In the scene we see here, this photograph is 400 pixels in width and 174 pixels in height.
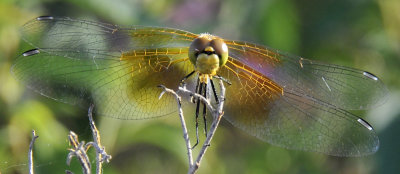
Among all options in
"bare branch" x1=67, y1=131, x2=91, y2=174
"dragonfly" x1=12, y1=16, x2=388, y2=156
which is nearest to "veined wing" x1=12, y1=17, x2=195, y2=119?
"dragonfly" x1=12, y1=16, x2=388, y2=156

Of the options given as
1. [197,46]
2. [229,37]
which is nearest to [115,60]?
[197,46]

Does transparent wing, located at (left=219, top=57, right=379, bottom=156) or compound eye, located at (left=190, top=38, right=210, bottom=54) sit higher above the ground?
compound eye, located at (left=190, top=38, right=210, bottom=54)

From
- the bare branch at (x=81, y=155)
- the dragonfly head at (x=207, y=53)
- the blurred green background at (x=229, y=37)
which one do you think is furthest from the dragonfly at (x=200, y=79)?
the blurred green background at (x=229, y=37)

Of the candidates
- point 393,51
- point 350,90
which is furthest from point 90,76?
point 393,51

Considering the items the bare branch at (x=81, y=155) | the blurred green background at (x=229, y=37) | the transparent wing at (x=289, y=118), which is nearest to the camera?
the bare branch at (x=81, y=155)

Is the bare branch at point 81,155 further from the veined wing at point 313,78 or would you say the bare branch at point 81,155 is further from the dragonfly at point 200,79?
the veined wing at point 313,78

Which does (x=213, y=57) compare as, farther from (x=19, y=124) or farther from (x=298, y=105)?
(x=19, y=124)

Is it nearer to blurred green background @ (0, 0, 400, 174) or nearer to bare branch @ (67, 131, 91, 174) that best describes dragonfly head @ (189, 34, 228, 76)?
bare branch @ (67, 131, 91, 174)

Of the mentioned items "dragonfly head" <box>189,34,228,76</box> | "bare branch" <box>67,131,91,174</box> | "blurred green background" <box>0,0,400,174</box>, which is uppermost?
"dragonfly head" <box>189,34,228,76</box>
